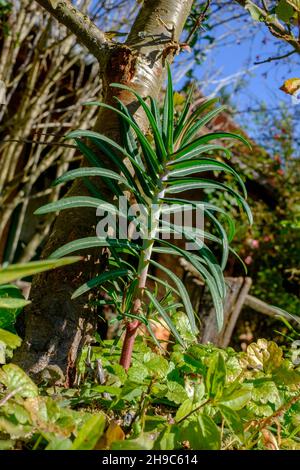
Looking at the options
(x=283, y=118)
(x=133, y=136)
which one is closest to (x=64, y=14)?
(x=133, y=136)

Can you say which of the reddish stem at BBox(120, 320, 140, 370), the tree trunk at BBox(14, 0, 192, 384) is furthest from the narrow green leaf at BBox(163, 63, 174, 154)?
the reddish stem at BBox(120, 320, 140, 370)

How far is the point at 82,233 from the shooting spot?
1.47 m

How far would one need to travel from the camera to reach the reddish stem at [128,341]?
1.37 metres

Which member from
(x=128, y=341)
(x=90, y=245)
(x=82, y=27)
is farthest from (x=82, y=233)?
(x=82, y=27)

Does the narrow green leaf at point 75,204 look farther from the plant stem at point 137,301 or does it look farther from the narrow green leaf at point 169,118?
the narrow green leaf at point 169,118

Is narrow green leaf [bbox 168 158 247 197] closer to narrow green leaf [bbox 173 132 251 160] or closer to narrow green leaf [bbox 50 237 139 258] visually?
narrow green leaf [bbox 173 132 251 160]

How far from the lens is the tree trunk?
138 centimetres

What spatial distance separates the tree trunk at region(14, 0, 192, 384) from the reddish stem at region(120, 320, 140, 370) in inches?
5.7

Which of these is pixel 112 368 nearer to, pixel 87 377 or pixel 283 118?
pixel 87 377

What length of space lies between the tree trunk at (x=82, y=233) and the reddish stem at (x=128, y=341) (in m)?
0.15

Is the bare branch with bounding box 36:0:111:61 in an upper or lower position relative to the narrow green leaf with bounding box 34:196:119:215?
upper

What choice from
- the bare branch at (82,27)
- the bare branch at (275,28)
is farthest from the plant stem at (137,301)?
the bare branch at (275,28)

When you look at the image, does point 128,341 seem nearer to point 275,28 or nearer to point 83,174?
point 83,174

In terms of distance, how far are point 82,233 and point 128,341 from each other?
0.36m
